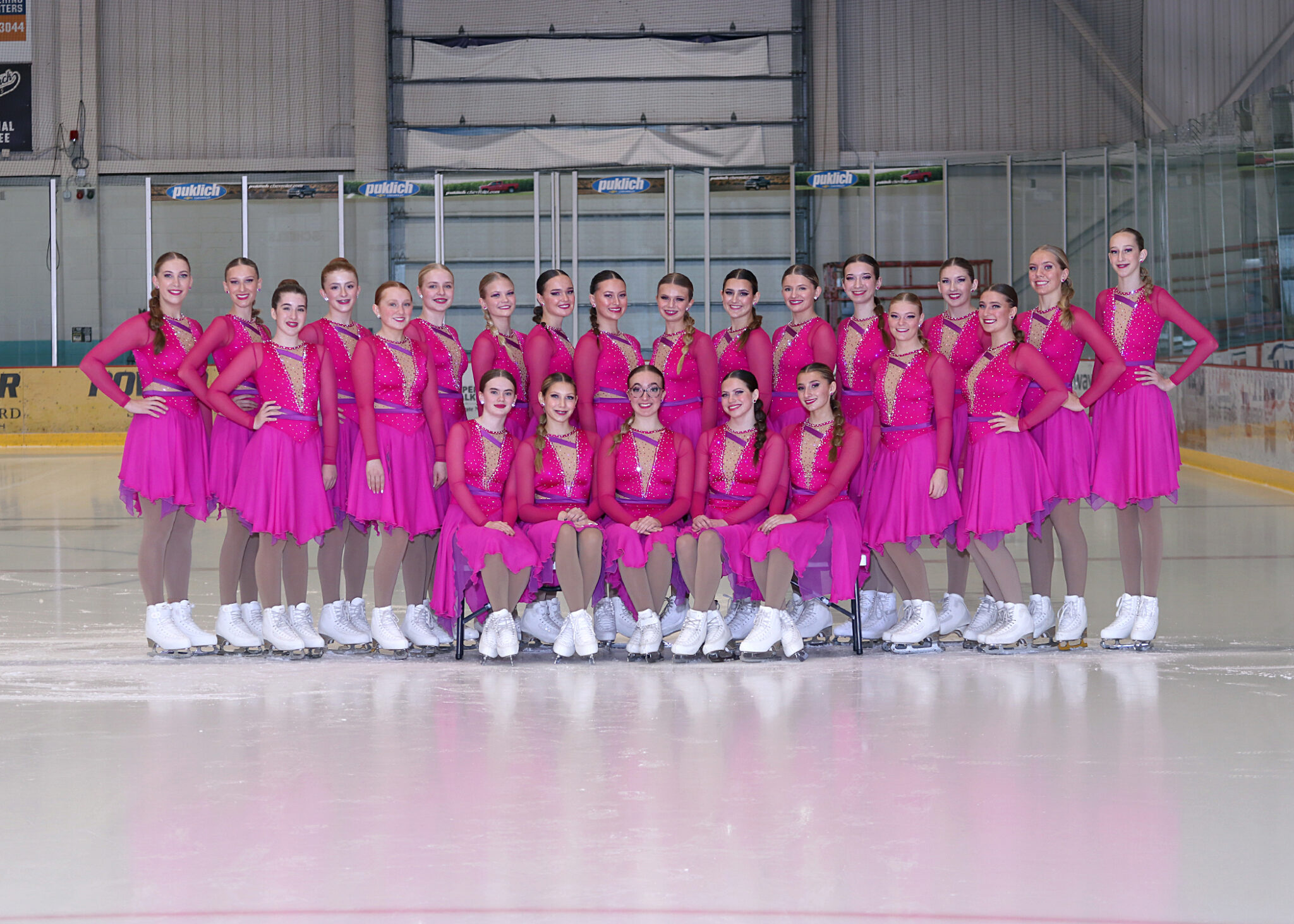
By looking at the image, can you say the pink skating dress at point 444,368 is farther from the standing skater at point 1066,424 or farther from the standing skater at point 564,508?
the standing skater at point 1066,424

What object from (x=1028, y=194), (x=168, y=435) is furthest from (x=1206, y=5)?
(x=168, y=435)

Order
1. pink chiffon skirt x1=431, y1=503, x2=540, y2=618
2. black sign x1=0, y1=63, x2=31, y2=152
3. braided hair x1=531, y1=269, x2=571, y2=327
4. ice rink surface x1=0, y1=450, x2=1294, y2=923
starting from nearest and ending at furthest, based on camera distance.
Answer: ice rink surface x1=0, y1=450, x2=1294, y2=923
pink chiffon skirt x1=431, y1=503, x2=540, y2=618
braided hair x1=531, y1=269, x2=571, y2=327
black sign x1=0, y1=63, x2=31, y2=152

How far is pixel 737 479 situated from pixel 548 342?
79cm

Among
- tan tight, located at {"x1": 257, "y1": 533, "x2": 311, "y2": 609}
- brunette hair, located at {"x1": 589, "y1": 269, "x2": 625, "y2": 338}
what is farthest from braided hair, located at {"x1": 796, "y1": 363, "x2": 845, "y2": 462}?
tan tight, located at {"x1": 257, "y1": 533, "x2": 311, "y2": 609}

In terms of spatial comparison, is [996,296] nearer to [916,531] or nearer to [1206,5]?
[916,531]

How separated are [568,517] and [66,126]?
1371cm

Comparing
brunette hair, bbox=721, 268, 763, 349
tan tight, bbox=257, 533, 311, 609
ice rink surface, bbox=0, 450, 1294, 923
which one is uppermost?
brunette hair, bbox=721, 268, 763, 349

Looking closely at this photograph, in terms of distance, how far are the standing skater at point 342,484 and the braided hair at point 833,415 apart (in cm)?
144

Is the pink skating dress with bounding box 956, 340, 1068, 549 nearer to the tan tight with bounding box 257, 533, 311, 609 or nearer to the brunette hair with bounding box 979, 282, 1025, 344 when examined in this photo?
the brunette hair with bounding box 979, 282, 1025, 344

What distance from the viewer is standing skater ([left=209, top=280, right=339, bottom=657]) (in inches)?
170

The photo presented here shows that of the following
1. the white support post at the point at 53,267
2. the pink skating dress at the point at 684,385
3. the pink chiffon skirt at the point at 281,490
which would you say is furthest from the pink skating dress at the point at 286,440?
the white support post at the point at 53,267

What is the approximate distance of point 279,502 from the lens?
4.31m

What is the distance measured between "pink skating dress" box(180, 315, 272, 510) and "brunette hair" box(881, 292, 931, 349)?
80.3 inches

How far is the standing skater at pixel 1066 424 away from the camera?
4.43m
